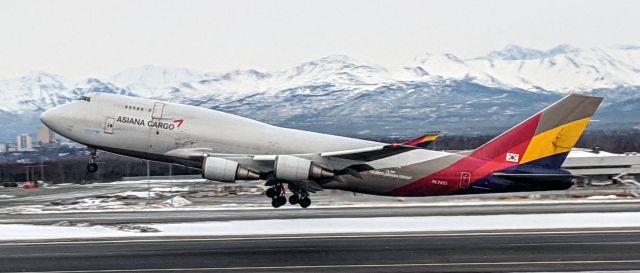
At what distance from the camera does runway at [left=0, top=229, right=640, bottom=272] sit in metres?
26.9

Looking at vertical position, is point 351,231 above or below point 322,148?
below

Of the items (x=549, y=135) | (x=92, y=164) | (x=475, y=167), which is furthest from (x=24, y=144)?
(x=549, y=135)

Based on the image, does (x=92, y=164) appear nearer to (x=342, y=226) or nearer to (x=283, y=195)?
(x=283, y=195)

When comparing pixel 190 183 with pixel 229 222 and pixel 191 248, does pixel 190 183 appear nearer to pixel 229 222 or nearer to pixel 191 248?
pixel 229 222

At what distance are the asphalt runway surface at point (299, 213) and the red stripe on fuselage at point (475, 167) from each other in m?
6.19

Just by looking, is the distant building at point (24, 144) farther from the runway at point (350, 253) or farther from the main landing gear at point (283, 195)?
the runway at point (350, 253)

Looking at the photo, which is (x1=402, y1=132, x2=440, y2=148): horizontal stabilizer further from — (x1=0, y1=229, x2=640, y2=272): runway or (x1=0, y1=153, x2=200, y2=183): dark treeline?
(x1=0, y1=153, x2=200, y2=183): dark treeline

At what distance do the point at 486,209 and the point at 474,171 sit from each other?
9844 millimetres

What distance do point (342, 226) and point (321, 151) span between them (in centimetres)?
344

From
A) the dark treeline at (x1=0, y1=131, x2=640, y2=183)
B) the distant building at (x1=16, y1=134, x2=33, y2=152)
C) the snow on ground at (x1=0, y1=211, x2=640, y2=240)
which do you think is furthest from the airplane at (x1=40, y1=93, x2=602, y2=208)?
the distant building at (x1=16, y1=134, x2=33, y2=152)

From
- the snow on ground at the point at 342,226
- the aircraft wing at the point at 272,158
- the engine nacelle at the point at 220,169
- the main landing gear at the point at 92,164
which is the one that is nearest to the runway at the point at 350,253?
the snow on ground at the point at 342,226

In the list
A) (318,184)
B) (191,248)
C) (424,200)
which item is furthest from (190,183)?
(191,248)

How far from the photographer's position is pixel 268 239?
34.0m

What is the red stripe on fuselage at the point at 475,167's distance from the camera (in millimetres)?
37656
